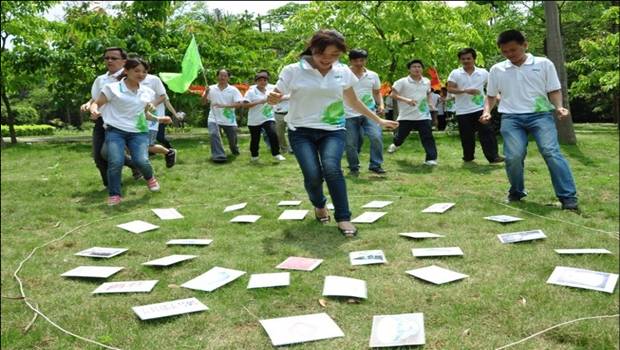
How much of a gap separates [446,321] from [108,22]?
A: 1343 cm

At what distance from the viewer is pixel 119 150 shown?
20.5ft

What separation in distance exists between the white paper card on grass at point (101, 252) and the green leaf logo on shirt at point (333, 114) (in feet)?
6.25

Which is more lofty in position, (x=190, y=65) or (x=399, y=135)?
(x=190, y=65)

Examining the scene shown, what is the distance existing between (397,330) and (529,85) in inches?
143

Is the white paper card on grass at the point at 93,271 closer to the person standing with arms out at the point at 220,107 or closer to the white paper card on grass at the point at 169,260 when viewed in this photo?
the white paper card on grass at the point at 169,260

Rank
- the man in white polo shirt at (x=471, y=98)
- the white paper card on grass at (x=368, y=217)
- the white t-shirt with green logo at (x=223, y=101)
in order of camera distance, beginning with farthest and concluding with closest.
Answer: the white t-shirt with green logo at (x=223, y=101), the man in white polo shirt at (x=471, y=98), the white paper card on grass at (x=368, y=217)

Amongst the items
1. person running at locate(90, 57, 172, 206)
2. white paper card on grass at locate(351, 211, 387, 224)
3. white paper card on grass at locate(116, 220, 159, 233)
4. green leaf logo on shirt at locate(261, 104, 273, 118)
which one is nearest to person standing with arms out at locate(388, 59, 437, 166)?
green leaf logo on shirt at locate(261, 104, 273, 118)

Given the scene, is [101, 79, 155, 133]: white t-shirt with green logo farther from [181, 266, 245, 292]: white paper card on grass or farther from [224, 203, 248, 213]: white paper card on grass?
[181, 266, 245, 292]: white paper card on grass

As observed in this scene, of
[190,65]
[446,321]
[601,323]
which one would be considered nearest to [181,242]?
[446,321]

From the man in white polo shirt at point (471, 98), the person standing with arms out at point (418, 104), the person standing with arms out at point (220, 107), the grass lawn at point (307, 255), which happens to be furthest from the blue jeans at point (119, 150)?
the man in white polo shirt at point (471, 98)

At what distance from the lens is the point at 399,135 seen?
8844 millimetres

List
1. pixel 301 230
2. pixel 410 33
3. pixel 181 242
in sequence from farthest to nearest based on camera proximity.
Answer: pixel 410 33
pixel 301 230
pixel 181 242

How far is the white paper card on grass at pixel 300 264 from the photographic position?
360cm

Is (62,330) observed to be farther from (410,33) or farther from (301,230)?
(410,33)
